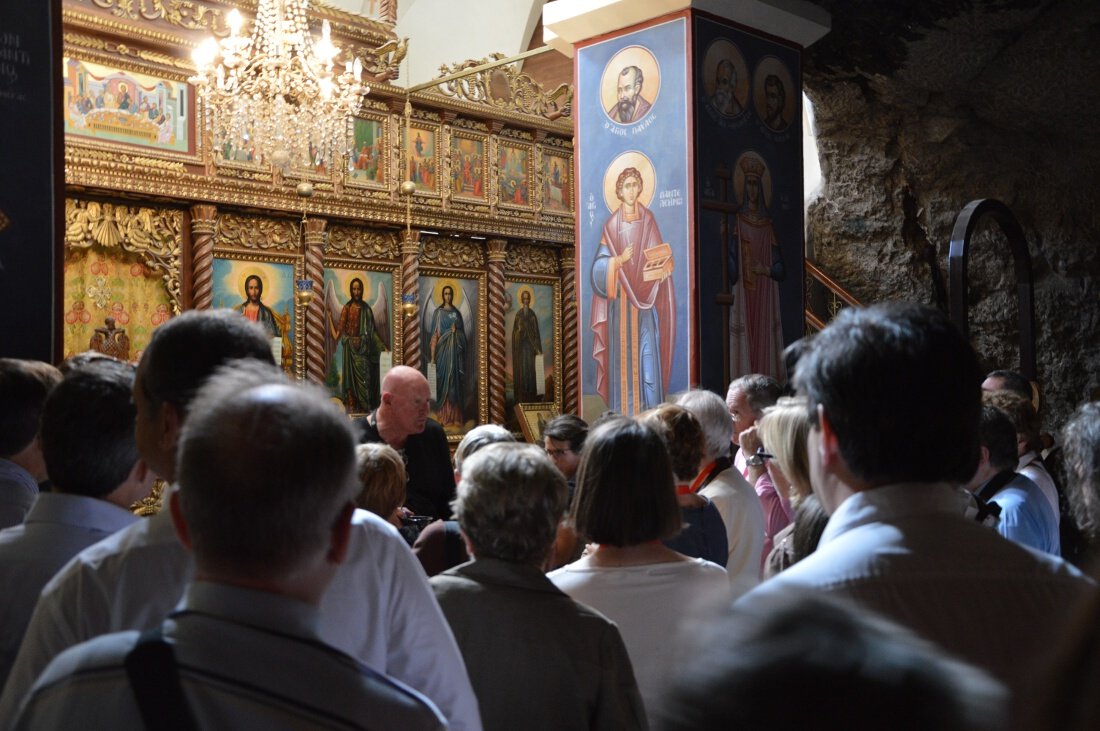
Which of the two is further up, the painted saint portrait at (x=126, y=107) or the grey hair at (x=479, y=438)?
the painted saint portrait at (x=126, y=107)

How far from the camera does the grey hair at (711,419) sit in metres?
3.97

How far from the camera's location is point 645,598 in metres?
2.55

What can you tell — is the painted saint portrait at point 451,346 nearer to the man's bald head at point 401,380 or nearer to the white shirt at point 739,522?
the man's bald head at point 401,380

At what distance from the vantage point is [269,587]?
1239 millimetres

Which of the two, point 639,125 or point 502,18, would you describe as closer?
point 639,125

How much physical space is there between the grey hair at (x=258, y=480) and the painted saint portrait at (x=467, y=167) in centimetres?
1108

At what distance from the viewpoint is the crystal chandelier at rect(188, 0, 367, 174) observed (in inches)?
353

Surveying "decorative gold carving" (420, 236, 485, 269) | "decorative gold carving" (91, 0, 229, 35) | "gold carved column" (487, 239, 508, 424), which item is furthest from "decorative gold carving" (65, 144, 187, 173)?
"gold carved column" (487, 239, 508, 424)

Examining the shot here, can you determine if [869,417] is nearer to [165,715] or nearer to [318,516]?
[318,516]

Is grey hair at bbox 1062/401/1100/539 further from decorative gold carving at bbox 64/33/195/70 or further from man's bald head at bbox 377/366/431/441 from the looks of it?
decorative gold carving at bbox 64/33/195/70

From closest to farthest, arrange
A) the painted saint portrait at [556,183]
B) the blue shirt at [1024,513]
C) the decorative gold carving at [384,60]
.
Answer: the blue shirt at [1024,513] < the decorative gold carving at [384,60] < the painted saint portrait at [556,183]

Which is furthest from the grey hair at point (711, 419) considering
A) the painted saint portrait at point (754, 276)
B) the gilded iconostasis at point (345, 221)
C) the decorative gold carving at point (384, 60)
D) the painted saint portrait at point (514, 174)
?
the painted saint portrait at point (514, 174)

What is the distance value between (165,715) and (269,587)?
18cm

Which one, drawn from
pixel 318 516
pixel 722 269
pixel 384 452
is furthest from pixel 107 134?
pixel 318 516
